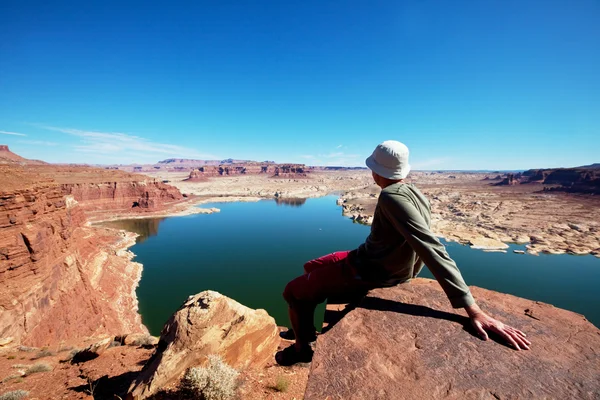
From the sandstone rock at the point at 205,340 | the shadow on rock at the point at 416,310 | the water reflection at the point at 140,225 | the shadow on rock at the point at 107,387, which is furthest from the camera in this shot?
the water reflection at the point at 140,225

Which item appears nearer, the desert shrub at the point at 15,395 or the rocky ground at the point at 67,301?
the desert shrub at the point at 15,395

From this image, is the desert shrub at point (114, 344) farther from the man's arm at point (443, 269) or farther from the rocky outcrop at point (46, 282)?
the man's arm at point (443, 269)

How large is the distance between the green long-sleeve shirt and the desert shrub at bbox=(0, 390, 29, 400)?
21.5ft

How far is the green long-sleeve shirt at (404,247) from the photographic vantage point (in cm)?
181

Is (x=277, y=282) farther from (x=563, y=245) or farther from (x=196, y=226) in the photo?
(x=563, y=245)

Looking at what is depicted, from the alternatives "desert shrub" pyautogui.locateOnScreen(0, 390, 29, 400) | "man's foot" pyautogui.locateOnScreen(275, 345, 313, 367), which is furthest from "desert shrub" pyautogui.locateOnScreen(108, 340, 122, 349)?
"man's foot" pyautogui.locateOnScreen(275, 345, 313, 367)

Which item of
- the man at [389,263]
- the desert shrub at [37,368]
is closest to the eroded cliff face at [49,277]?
the desert shrub at [37,368]

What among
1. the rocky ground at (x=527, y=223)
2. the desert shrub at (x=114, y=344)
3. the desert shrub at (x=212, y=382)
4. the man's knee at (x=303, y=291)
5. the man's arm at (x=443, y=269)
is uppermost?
the man's arm at (x=443, y=269)

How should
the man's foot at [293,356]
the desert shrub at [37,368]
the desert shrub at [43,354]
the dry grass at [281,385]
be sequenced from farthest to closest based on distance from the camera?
the desert shrub at [43,354]
the desert shrub at [37,368]
the dry grass at [281,385]
the man's foot at [293,356]

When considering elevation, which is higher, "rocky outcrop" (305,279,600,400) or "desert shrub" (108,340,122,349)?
"rocky outcrop" (305,279,600,400)

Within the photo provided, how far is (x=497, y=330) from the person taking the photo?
181 centimetres

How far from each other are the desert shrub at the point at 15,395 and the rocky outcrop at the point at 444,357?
20.7 ft

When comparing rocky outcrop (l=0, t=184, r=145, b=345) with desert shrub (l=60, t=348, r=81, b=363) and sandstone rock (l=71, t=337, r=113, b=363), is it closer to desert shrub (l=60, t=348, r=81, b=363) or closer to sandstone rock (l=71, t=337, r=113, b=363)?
desert shrub (l=60, t=348, r=81, b=363)

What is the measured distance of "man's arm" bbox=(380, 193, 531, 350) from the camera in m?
1.79
